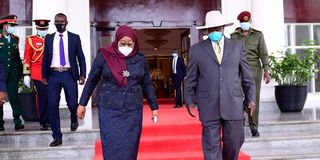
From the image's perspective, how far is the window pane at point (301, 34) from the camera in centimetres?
1056

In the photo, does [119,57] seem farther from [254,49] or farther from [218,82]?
[254,49]

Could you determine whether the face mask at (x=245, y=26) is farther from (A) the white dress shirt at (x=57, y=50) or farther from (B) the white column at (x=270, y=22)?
(B) the white column at (x=270, y=22)

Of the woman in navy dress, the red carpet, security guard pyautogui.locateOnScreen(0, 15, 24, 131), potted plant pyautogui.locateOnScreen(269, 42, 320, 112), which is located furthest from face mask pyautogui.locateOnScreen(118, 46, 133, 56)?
potted plant pyautogui.locateOnScreen(269, 42, 320, 112)

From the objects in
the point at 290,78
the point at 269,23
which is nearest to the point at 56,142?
the point at 290,78

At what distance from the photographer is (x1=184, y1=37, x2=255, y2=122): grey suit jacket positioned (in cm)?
429

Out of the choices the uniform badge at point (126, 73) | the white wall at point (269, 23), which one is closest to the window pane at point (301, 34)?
the white wall at point (269, 23)

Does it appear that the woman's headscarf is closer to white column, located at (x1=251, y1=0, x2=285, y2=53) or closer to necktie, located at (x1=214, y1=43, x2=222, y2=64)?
necktie, located at (x1=214, y1=43, x2=222, y2=64)

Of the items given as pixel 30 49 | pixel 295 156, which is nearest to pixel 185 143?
pixel 295 156

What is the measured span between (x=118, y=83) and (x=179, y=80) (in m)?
7.89

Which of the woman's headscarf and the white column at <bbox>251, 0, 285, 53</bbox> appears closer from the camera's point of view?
the woman's headscarf

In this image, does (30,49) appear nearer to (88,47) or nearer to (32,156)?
(32,156)

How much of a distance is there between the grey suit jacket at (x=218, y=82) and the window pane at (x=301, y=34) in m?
6.57

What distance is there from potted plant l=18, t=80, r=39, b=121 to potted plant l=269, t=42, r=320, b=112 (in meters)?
4.38

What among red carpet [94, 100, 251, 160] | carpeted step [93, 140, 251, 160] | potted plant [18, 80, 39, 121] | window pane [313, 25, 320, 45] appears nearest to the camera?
carpeted step [93, 140, 251, 160]
